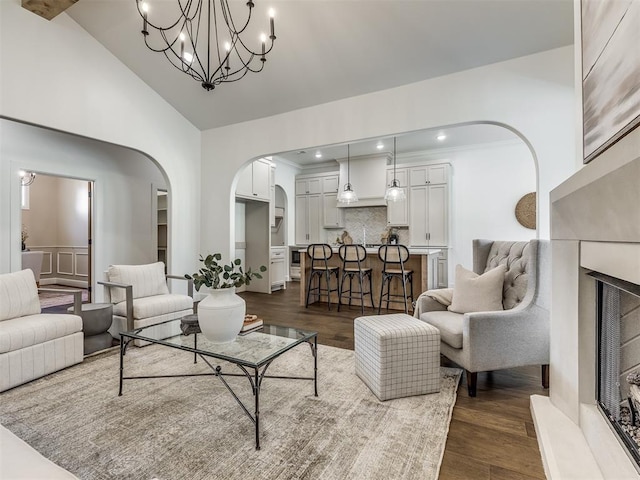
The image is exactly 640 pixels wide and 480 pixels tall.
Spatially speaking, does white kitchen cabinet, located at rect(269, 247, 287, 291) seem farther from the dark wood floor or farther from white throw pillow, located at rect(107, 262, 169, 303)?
the dark wood floor

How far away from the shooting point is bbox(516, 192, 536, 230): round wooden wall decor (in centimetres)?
561

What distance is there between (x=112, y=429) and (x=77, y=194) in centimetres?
670

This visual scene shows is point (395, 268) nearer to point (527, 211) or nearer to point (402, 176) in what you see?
point (402, 176)

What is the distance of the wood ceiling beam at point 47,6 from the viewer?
293 centimetres

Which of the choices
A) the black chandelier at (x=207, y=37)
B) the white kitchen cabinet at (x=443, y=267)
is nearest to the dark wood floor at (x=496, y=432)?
→ the black chandelier at (x=207, y=37)

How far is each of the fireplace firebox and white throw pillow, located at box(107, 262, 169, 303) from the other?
379cm

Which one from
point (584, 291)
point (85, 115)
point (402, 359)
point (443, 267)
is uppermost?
point (85, 115)

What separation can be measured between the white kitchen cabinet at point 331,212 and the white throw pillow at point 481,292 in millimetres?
4754

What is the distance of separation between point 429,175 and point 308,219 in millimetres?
2913

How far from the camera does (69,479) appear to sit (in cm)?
88

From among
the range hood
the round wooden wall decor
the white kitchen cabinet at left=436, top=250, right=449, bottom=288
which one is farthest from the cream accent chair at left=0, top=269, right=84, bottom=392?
the round wooden wall decor

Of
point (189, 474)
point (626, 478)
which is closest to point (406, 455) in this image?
point (626, 478)

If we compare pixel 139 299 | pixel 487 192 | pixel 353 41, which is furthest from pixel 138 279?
pixel 487 192

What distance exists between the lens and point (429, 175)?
626 cm
